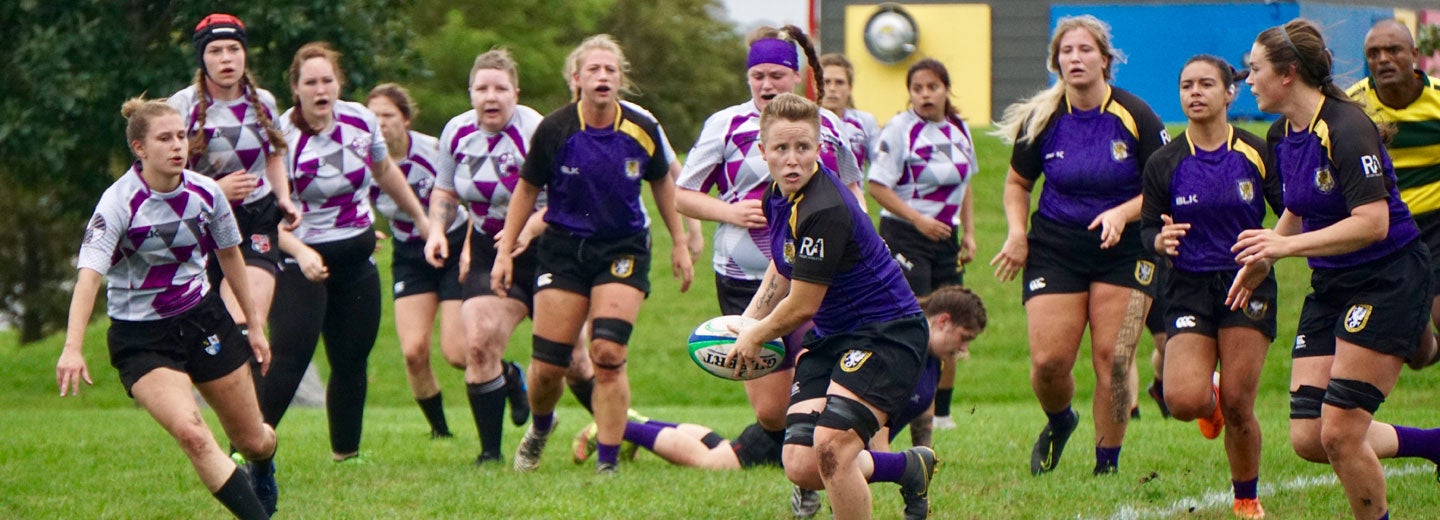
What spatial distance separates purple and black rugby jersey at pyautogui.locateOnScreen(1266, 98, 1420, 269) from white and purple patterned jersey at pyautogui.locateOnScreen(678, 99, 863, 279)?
6.90 ft

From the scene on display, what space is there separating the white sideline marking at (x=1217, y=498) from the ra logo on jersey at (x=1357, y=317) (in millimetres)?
1283

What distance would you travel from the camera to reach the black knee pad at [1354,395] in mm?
5660

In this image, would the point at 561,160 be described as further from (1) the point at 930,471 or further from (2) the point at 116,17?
(2) the point at 116,17

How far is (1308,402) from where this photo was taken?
19.8ft

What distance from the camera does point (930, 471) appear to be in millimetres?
6559

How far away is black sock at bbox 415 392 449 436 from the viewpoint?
10.5 meters

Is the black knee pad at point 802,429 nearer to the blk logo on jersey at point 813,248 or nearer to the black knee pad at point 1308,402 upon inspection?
the blk logo on jersey at point 813,248

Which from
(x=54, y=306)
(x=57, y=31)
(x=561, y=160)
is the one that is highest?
(x=57, y=31)

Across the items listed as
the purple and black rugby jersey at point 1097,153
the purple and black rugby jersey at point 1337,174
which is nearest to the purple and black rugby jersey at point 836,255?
the purple and black rugby jersey at point 1337,174

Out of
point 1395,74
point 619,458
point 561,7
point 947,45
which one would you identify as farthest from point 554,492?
point 561,7

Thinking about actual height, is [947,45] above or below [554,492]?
above

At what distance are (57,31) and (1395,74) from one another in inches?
404

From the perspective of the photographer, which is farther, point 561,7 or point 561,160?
point 561,7

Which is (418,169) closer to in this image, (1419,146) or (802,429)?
(802,429)
